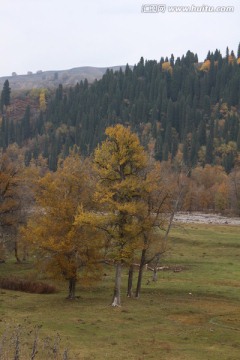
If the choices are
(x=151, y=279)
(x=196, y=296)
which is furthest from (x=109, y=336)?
(x=151, y=279)

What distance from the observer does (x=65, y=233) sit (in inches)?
1689

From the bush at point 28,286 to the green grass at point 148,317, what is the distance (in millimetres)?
1496

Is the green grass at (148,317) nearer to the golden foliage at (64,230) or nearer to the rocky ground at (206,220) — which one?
the golden foliage at (64,230)

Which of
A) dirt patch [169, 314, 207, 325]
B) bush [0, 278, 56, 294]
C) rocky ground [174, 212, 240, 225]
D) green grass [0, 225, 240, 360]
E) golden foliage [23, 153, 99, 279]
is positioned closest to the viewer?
green grass [0, 225, 240, 360]

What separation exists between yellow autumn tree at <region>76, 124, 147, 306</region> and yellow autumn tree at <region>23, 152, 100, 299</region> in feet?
7.40

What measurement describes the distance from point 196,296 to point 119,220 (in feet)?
37.7

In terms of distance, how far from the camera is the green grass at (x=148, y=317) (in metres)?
28.5

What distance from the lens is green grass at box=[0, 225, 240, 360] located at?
28469 mm

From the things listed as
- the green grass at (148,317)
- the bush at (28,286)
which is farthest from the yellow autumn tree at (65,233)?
the bush at (28,286)

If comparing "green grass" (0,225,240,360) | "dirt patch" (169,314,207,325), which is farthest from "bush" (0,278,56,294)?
"dirt patch" (169,314,207,325)

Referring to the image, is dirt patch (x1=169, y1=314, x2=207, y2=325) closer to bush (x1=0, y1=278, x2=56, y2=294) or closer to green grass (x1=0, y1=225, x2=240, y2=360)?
green grass (x1=0, y1=225, x2=240, y2=360)

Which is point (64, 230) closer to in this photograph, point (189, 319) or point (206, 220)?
point (189, 319)

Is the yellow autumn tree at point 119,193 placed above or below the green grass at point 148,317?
above

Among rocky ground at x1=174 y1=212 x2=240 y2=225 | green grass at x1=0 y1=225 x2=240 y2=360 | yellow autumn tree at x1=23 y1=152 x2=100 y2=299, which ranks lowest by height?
rocky ground at x1=174 y1=212 x2=240 y2=225
